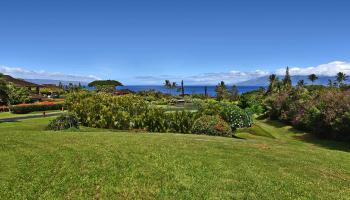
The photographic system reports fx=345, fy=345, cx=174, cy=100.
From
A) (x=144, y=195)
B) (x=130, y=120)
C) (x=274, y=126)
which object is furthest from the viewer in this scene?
(x=274, y=126)

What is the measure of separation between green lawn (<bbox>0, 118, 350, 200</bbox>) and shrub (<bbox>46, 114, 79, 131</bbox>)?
27.7 feet

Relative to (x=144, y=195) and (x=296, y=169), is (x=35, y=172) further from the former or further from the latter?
(x=296, y=169)

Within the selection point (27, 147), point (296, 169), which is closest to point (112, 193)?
point (27, 147)

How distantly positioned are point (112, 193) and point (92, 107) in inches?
776

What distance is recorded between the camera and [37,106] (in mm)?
52031

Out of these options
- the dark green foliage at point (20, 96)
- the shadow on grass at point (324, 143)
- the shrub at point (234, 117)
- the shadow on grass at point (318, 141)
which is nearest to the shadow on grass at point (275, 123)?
the shadow on grass at point (318, 141)

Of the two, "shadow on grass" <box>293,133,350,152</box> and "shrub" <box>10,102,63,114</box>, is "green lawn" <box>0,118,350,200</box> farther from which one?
"shrub" <box>10,102,63,114</box>

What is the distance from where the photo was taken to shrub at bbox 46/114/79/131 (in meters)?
25.2

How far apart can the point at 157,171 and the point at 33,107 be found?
4444 centimetres

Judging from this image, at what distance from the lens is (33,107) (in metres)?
51.2

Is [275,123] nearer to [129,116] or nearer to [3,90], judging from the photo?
[129,116]

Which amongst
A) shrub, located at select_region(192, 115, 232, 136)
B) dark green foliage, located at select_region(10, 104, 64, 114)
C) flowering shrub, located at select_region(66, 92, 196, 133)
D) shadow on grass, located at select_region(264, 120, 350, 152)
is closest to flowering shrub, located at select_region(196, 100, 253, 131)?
flowering shrub, located at select_region(66, 92, 196, 133)

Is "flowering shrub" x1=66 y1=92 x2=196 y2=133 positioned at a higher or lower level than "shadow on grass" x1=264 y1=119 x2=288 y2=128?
higher

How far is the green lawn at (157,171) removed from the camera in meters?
10.1
